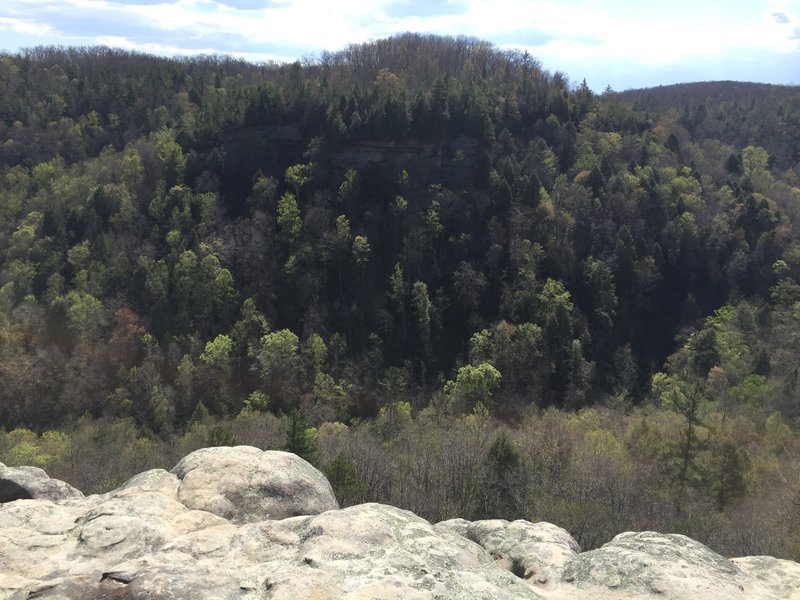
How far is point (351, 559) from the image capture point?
919 cm

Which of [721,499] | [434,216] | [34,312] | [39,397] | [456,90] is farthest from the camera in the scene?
[456,90]

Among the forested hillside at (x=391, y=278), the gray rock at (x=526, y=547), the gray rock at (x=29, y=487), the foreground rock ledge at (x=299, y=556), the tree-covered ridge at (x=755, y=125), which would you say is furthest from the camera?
the tree-covered ridge at (x=755, y=125)

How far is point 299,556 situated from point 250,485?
3185 mm

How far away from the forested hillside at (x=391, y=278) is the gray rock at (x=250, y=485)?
29545 millimetres

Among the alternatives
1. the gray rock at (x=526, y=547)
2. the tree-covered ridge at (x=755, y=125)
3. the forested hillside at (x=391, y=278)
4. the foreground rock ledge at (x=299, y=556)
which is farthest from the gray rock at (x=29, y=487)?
the tree-covered ridge at (x=755, y=125)

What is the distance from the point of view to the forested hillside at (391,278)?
60781mm

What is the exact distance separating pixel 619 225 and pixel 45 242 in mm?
75480

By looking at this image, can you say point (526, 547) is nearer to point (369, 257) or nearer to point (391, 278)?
point (391, 278)

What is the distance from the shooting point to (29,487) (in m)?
13.2

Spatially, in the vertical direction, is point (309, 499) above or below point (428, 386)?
above

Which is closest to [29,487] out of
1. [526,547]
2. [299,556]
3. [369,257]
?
[299,556]

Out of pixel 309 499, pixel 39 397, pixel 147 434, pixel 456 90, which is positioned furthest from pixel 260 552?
pixel 456 90

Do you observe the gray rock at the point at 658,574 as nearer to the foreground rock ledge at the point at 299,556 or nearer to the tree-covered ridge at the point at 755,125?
the foreground rock ledge at the point at 299,556

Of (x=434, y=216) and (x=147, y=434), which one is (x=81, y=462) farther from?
(x=434, y=216)
